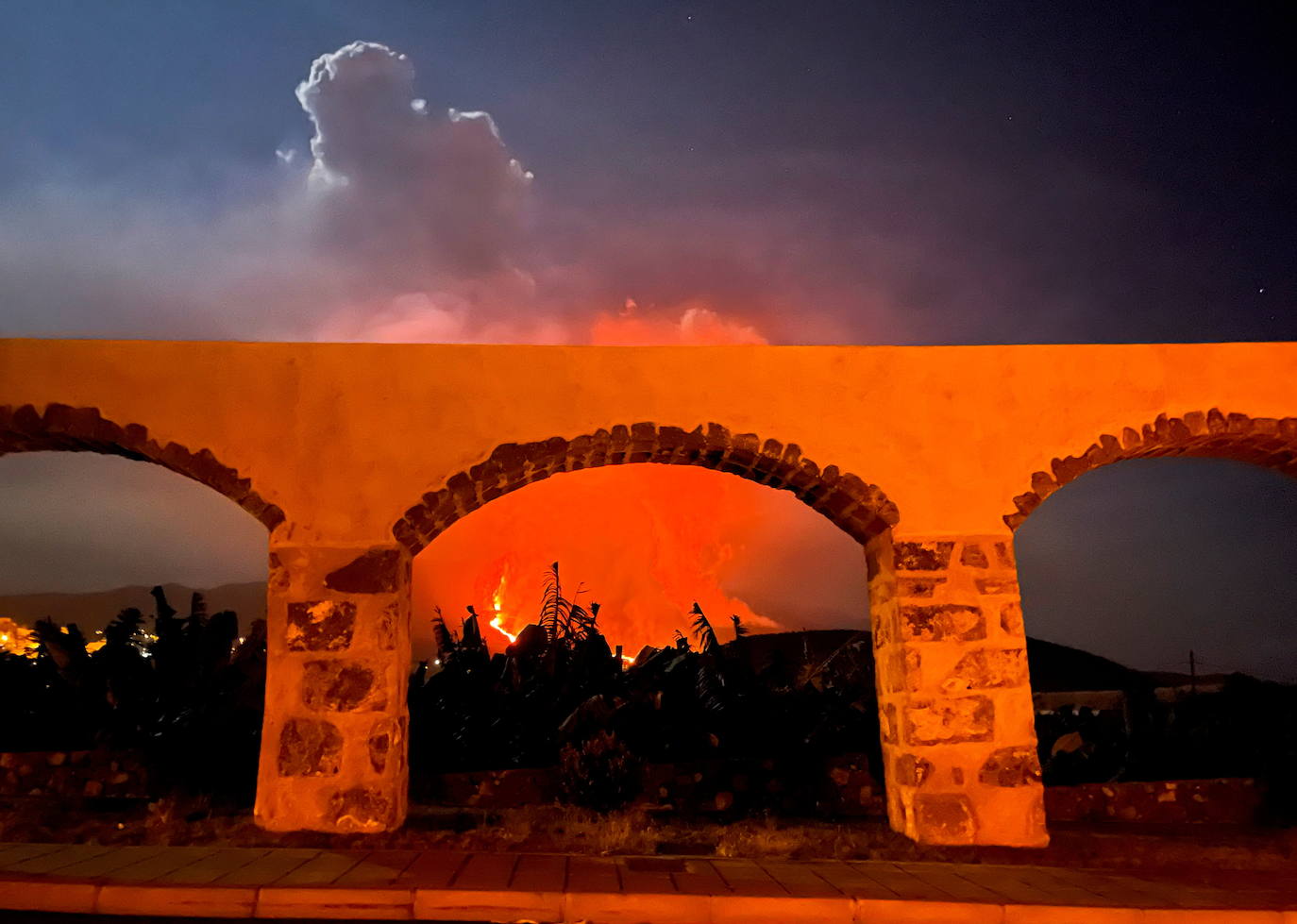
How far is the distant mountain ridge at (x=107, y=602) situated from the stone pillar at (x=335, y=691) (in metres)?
18.7

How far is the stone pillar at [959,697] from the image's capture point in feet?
17.9

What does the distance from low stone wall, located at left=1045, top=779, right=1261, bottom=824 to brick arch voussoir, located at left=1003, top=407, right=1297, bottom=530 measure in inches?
84.4

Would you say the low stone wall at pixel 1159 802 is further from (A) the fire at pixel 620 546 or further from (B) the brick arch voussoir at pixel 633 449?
(A) the fire at pixel 620 546

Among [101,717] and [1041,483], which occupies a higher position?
[1041,483]

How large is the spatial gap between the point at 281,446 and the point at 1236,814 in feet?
22.2

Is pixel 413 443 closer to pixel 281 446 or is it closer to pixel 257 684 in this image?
pixel 281 446

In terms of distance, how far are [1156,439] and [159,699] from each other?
7192mm

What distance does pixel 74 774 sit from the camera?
664 cm

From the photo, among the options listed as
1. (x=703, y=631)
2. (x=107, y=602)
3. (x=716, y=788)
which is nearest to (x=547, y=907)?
(x=716, y=788)

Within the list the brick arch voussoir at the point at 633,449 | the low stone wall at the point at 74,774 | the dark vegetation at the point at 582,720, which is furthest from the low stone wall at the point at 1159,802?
the low stone wall at the point at 74,774

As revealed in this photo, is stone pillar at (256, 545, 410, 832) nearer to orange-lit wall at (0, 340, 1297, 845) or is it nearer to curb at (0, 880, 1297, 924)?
orange-lit wall at (0, 340, 1297, 845)

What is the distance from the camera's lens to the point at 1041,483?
5.86 metres

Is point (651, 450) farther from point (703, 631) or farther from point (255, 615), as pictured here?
point (255, 615)

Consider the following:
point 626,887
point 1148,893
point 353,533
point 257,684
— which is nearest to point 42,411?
point 353,533
